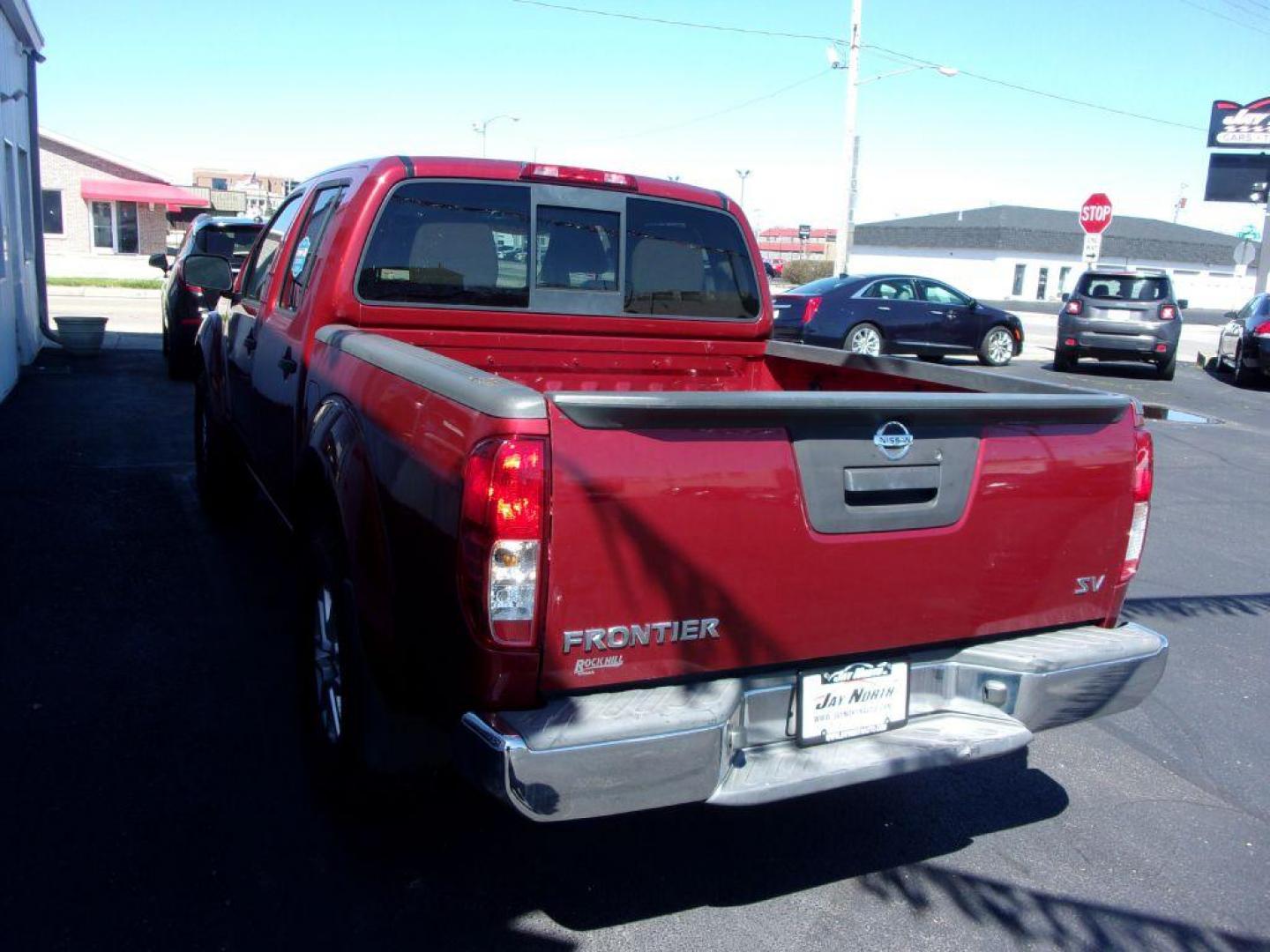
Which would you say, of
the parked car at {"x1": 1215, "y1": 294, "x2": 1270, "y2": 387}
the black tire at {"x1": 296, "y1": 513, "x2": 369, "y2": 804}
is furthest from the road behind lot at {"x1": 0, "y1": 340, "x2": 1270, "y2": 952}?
the parked car at {"x1": 1215, "y1": 294, "x2": 1270, "y2": 387}

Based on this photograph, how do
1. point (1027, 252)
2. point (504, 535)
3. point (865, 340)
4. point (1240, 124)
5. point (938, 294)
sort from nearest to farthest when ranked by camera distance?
point (504, 535) → point (865, 340) → point (938, 294) → point (1240, 124) → point (1027, 252)

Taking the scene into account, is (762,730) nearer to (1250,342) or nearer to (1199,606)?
(1199,606)

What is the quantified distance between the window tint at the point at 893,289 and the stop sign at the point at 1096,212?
487 centimetres

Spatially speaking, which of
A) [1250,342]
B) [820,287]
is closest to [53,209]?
[820,287]

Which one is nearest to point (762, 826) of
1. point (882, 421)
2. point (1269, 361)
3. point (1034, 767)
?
point (1034, 767)

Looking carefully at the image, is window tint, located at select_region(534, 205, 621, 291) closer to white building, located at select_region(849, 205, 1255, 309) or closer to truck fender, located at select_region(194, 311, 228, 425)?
truck fender, located at select_region(194, 311, 228, 425)

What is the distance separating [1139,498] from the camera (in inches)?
134

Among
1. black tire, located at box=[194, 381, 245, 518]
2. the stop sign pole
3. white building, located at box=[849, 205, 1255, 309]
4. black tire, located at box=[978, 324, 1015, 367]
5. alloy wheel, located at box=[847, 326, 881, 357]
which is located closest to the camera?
black tire, located at box=[194, 381, 245, 518]

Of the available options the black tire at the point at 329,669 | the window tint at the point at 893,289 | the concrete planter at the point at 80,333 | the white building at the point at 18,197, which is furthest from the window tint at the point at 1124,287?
the black tire at the point at 329,669

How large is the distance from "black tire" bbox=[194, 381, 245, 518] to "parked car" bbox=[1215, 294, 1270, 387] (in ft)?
55.8

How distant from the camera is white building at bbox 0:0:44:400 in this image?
1136 cm

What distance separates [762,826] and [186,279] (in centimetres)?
377

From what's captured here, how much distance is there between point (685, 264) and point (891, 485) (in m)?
2.18

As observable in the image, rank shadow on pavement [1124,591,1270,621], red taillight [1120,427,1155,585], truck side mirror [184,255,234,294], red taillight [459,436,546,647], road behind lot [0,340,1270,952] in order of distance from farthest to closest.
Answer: shadow on pavement [1124,591,1270,621]
truck side mirror [184,255,234,294]
red taillight [1120,427,1155,585]
road behind lot [0,340,1270,952]
red taillight [459,436,546,647]
